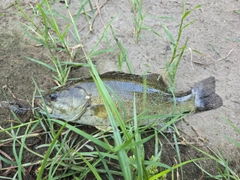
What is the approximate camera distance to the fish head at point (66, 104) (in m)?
3.01

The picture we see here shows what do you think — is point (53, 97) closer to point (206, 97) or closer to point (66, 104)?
point (66, 104)

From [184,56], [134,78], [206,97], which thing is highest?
[134,78]

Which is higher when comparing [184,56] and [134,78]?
[134,78]

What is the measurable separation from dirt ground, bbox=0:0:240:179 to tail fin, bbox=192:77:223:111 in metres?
0.17

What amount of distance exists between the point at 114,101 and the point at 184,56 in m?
1.35

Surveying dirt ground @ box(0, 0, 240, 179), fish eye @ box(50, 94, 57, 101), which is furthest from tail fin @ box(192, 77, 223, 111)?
fish eye @ box(50, 94, 57, 101)

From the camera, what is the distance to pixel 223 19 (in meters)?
4.31

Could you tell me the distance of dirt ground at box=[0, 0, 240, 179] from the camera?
3.15 m

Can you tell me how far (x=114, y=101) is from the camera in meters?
3.02

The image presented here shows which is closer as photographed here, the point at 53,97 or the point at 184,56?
the point at 53,97

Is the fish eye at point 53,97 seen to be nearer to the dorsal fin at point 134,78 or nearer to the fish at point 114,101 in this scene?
the fish at point 114,101

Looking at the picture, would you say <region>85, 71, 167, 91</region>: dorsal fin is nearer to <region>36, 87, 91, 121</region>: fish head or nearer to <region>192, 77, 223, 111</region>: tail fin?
<region>36, 87, 91, 121</region>: fish head

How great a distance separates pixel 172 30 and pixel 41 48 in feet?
6.09

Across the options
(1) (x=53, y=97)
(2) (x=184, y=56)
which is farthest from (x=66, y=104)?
(2) (x=184, y=56)
